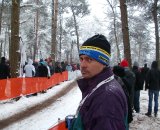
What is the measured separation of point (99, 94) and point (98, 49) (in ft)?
1.28

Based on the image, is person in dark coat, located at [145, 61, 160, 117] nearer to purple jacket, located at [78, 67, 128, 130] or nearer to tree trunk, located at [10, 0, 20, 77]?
tree trunk, located at [10, 0, 20, 77]

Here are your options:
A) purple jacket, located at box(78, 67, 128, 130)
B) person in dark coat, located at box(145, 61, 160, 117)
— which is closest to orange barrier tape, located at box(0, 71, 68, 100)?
person in dark coat, located at box(145, 61, 160, 117)

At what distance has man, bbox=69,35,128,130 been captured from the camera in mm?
2219

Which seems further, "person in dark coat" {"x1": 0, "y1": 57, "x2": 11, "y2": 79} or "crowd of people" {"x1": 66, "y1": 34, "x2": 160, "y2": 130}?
"person in dark coat" {"x1": 0, "y1": 57, "x2": 11, "y2": 79}

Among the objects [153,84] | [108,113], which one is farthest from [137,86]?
[108,113]

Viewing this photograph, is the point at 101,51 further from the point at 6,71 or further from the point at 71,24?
the point at 71,24

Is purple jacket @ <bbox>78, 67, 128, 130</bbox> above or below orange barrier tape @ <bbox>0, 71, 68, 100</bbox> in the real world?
above

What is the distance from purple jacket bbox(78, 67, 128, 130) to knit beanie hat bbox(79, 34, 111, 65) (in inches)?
5.9

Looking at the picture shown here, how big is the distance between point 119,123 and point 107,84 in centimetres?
31

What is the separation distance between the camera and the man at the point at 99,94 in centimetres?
222

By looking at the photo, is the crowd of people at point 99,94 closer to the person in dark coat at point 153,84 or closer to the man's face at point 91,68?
the man's face at point 91,68

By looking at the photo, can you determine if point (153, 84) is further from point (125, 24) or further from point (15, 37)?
point (15, 37)

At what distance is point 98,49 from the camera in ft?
8.50

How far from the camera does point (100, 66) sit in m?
2.56
